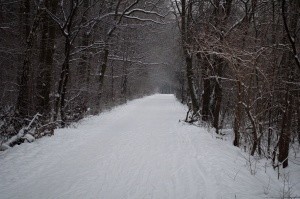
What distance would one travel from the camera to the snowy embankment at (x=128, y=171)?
16.8 ft

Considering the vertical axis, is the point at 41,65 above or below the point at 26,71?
above

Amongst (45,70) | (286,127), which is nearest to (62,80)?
(45,70)

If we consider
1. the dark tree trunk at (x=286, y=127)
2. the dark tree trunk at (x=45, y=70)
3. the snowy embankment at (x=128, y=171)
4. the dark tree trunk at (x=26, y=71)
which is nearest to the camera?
the snowy embankment at (x=128, y=171)

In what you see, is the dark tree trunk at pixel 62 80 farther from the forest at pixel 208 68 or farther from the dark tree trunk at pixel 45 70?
the dark tree trunk at pixel 45 70

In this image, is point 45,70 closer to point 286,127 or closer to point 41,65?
point 41,65

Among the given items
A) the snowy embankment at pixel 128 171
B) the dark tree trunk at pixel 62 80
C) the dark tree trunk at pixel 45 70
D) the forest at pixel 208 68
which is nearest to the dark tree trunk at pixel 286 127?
the forest at pixel 208 68

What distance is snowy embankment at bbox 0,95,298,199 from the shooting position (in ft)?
16.8

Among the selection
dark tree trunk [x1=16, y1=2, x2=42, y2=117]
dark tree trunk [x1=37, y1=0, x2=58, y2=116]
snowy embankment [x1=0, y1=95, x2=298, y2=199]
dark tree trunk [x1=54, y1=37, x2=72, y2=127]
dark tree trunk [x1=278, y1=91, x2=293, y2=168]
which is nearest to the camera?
snowy embankment [x1=0, y1=95, x2=298, y2=199]

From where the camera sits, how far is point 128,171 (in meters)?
6.30

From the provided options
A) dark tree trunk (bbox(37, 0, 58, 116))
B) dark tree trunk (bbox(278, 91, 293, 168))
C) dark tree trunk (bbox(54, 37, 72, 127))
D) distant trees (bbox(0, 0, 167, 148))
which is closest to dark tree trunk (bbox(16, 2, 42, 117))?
distant trees (bbox(0, 0, 167, 148))

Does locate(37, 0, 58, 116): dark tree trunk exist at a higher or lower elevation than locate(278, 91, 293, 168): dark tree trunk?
higher

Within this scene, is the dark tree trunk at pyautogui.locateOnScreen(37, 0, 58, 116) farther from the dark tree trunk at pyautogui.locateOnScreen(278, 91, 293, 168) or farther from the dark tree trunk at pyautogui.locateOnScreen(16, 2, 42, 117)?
the dark tree trunk at pyautogui.locateOnScreen(278, 91, 293, 168)

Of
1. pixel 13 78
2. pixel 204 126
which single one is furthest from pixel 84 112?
pixel 204 126

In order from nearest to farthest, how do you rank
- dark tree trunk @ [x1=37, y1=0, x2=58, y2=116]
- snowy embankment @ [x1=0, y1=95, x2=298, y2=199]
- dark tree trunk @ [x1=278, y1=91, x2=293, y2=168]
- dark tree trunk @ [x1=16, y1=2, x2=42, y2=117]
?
snowy embankment @ [x1=0, y1=95, x2=298, y2=199] < dark tree trunk @ [x1=278, y1=91, x2=293, y2=168] < dark tree trunk @ [x1=16, y1=2, x2=42, y2=117] < dark tree trunk @ [x1=37, y1=0, x2=58, y2=116]
